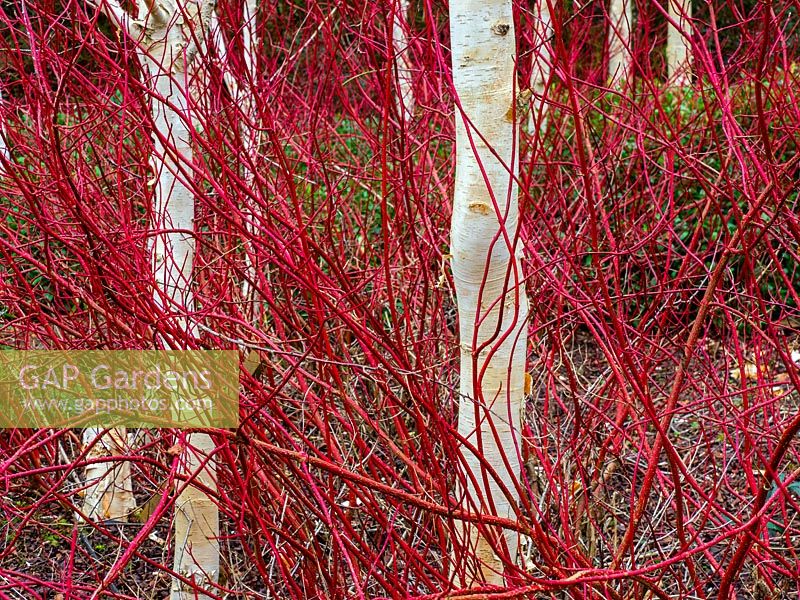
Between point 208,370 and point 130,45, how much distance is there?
1.02m

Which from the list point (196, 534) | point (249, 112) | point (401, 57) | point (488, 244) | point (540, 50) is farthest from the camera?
point (401, 57)

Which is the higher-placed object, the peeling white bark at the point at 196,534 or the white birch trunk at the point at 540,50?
the white birch trunk at the point at 540,50

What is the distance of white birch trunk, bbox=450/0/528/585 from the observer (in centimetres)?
173

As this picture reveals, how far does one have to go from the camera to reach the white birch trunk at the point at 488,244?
1727 millimetres

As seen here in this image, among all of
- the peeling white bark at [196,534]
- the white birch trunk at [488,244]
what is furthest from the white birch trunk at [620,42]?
the peeling white bark at [196,534]

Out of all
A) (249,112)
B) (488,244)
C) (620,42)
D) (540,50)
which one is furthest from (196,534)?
(620,42)

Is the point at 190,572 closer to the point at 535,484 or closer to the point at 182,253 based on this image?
the point at 182,253

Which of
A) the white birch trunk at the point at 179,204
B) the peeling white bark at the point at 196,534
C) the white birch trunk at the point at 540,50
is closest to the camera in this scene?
the white birch trunk at the point at 540,50

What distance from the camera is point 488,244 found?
183 centimetres

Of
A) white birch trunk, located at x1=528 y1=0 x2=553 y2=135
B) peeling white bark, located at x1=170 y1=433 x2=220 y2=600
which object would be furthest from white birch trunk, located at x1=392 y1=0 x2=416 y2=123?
peeling white bark, located at x1=170 y1=433 x2=220 y2=600

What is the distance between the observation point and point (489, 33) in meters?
1.73

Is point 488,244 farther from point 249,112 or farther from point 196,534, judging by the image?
point 249,112

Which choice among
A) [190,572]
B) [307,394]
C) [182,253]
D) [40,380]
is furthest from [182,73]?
[190,572]

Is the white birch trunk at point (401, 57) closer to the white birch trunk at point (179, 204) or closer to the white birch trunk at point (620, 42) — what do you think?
the white birch trunk at point (179, 204)
